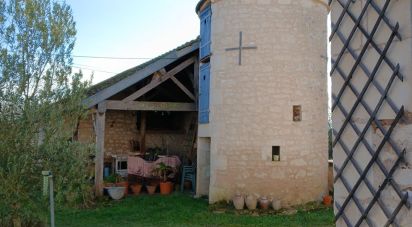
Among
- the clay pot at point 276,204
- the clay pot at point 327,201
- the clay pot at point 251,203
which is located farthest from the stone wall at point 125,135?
the clay pot at point 327,201

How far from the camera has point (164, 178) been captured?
12148mm

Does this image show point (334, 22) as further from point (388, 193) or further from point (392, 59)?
point (388, 193)

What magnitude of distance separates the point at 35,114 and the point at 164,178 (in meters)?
6.70

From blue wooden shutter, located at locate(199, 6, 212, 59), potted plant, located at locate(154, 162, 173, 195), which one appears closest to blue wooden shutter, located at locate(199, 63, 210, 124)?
blue wooden shutter, located at locate(199, 6, 212, 59)

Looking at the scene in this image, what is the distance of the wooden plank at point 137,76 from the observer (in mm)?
10414

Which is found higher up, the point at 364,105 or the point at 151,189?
the point at 364,105

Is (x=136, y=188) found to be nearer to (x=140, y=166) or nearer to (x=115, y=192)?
(x=140, y=166)

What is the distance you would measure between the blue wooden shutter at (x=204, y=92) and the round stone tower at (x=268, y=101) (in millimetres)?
209

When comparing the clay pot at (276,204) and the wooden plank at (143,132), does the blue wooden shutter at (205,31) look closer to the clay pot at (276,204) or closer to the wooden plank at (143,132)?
the wooden plank at (143,132)

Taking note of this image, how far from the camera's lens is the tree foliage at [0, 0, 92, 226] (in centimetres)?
577

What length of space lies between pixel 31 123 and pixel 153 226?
3233 mm

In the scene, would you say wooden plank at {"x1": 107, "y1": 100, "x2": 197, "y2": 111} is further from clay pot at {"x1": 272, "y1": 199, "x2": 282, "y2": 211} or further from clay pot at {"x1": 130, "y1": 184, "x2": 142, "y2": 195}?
clay pot at {"x1": 272, "y1": 199, "x2": 282, "y2": 211}

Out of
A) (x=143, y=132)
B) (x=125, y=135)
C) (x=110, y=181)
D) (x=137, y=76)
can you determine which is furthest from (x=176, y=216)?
(x=125, y=135)

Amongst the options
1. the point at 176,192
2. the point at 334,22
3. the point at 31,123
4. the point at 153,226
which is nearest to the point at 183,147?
the point at 176,192
